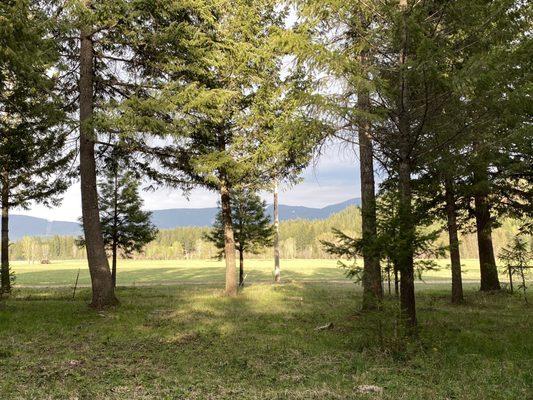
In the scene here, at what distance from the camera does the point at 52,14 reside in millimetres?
13297

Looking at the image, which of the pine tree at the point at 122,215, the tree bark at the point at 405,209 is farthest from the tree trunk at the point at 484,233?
the pine tree at the point at 122,215

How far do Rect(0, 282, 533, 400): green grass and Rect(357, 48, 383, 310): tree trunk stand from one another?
0.90 meters

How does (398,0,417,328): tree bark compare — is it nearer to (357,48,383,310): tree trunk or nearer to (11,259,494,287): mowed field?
(357,48,383,310): tree trunk

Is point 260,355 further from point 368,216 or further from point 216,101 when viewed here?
point 216,101

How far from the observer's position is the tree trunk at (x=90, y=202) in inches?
516

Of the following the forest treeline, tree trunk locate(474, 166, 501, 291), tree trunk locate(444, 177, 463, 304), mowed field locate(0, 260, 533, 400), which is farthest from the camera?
the forest treeline

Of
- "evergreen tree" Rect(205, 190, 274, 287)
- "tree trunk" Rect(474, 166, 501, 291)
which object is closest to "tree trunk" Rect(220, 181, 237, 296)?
"evergreen tree" Rect(205, 190, 274, 287)

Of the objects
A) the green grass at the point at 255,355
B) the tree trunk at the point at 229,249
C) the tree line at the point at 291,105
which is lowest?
the green grass at the point at 255,355

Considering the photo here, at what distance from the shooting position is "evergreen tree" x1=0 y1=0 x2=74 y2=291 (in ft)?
31.1

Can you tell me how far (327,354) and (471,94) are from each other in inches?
231

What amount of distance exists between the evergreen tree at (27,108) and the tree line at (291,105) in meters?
0.07

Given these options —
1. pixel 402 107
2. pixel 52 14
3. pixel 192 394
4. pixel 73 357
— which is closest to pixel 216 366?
pixel 192 394

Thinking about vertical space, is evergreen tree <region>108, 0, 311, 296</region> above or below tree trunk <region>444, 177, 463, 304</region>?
above

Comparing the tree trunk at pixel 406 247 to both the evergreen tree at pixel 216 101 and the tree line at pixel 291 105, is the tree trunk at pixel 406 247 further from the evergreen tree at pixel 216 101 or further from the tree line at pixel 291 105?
the evergreen tree at pixel 216 101
